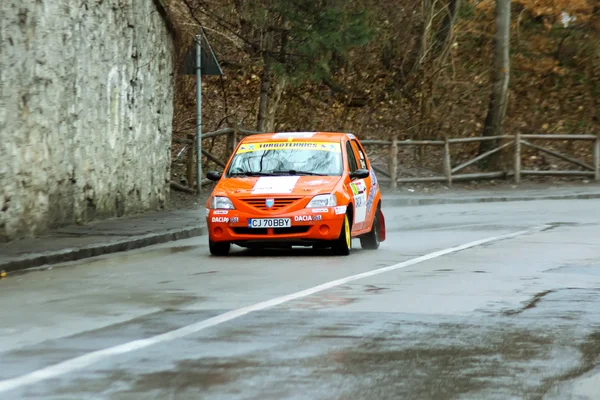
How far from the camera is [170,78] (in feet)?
80.9

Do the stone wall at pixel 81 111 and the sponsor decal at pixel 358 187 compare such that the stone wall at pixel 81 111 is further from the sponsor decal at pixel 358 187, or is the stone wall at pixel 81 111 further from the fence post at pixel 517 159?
the fence post at pixel 517 159

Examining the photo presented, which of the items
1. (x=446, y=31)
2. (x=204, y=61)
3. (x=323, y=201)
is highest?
(x=446, y=31)

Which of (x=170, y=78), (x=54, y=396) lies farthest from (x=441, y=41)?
(x=54, y=396)

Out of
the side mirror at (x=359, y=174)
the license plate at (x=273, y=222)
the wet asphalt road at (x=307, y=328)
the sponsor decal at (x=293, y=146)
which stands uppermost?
the sponsor decal at (x=293, y=146)

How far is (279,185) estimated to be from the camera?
16.3 meters

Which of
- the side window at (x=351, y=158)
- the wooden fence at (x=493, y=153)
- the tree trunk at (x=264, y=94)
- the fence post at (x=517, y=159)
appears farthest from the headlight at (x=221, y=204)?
the fence post at (x=517, y=159)

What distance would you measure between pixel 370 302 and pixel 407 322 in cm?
133

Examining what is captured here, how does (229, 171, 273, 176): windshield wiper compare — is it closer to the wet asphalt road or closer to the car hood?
the car hood

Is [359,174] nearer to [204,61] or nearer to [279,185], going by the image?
[279,185]

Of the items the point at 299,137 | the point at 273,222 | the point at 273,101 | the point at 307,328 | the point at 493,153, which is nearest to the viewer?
the point at 307,328

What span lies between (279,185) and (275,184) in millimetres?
70

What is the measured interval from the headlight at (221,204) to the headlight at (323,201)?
39.0 inches

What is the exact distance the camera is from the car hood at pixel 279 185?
16.2 meters

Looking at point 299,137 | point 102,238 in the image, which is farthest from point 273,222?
point 102,238
